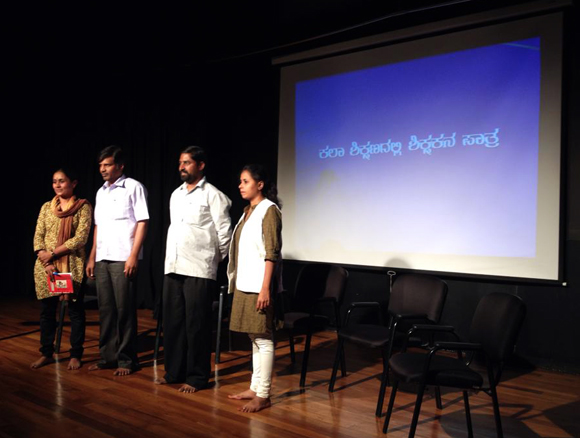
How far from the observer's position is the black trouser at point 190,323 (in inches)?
136

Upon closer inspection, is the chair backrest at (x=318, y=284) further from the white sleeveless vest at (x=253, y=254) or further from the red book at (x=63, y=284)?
the red book at (x=63, y=284)

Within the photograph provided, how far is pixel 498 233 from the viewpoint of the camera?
446cm

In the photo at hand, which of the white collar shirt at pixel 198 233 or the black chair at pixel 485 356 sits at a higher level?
the white collar shirt at pixel 198 233

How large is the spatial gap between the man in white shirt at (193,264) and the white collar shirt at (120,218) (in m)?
0.43

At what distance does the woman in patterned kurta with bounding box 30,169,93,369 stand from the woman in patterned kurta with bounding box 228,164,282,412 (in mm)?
1518

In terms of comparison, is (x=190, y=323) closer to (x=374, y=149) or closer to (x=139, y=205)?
(x=139, y=205)

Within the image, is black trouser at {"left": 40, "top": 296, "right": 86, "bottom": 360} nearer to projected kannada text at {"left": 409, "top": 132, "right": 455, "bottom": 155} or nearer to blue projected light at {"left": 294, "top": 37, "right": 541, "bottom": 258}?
blue projected light at {"left": 294, "top": 37, "right": 541, "bottom": 258}

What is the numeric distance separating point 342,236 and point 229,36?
2420 mm

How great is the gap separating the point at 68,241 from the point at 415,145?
120 inches

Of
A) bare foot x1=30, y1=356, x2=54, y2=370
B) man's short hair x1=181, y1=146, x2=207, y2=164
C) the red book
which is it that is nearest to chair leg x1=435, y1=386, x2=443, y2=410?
man's short hair x1=181, y1=146, x2=207, y2=164

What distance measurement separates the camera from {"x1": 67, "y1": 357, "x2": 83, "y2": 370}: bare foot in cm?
394

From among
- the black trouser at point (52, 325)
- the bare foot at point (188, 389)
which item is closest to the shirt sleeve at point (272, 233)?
the bare foot at point (188, 389)

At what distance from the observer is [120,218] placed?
3.82m

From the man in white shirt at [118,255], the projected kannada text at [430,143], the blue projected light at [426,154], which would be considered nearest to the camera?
the man in white shirt at [118,255]
